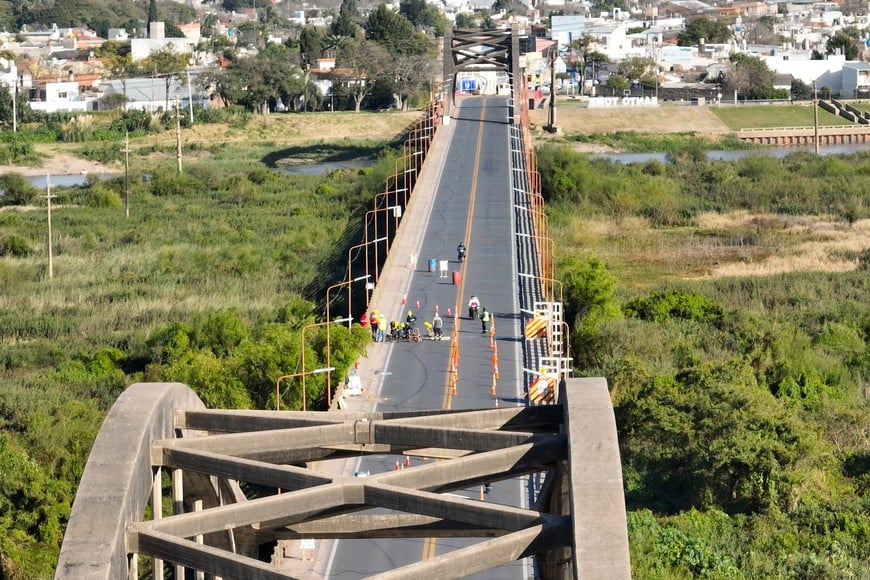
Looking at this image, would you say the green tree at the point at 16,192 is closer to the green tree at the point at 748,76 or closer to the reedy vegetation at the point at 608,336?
the reedy vegetation at the point at 608,336

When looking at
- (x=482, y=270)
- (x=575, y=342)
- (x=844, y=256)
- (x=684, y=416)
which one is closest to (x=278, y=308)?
(x=482, y=270)

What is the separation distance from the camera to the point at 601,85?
149 m

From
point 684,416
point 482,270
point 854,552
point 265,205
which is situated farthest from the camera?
point 265,205

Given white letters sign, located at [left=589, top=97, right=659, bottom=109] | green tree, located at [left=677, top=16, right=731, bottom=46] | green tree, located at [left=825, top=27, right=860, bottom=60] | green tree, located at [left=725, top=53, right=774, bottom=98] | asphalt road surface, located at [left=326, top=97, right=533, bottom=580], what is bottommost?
asphalt road surface, located at [left=326, top=97, right=533, bottom=580]

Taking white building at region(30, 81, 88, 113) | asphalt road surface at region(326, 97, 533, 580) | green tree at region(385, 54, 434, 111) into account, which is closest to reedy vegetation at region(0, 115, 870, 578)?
asphalt road surface at region(326, 97, 533, 580)

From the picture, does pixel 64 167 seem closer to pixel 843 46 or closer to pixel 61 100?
pixel 61 100

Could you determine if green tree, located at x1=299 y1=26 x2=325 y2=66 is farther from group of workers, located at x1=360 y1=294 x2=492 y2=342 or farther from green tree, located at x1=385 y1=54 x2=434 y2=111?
group of workers, located at x1=360 y1=294 x2=492 y2=342

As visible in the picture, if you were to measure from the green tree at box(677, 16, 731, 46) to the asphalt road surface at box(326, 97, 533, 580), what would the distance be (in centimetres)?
11229

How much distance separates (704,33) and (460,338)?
15070cm

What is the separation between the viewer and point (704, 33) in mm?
181625

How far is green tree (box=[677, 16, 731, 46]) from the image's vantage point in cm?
18100

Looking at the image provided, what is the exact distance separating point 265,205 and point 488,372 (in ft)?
149

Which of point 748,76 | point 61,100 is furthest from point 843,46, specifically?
point 61,100

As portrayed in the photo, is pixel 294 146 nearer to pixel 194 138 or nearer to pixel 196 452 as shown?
pixel 194 138
